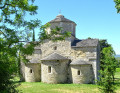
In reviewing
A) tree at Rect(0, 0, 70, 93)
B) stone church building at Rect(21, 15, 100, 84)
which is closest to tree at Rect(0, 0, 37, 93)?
tree at Rect(0, 0, 70, 93)

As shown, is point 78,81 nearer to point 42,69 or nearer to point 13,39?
point 42,69

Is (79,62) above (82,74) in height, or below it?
above

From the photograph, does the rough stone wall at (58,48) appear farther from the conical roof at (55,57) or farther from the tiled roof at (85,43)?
the conical roof at (55,57)

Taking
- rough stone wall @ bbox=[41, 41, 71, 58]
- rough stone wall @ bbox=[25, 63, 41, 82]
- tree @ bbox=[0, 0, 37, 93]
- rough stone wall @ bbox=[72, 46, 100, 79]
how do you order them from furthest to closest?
rough stone wall @ bbox=[25, 63, 41, 82] < rough stone wall @ bbox=[41, 41, 71, 58] < rough stone wall @ bbox=[72, 46, 100, 79] < tree @ bbox=[0, 0, 37, 93]

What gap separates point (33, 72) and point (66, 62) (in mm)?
5062

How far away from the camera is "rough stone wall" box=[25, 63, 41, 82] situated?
73.7ft

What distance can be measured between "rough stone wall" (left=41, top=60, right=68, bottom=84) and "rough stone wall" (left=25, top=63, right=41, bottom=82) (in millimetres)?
1728

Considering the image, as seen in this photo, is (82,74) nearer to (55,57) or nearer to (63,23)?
(55,57)

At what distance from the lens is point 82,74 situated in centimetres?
2017

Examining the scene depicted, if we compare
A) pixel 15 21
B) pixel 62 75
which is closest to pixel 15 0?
pixel 15 21

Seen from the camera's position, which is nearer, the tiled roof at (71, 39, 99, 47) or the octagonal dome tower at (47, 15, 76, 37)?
the tiled roof at (71, 39, 99, 47)

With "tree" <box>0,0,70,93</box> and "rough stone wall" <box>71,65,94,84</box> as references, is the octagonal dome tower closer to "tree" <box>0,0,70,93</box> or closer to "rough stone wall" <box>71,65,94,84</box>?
"rough stone wall" <box>71,65,94,84</box>

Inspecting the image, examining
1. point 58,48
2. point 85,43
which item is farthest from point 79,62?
point 58,48

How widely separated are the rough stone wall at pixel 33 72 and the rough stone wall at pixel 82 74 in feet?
17.5
